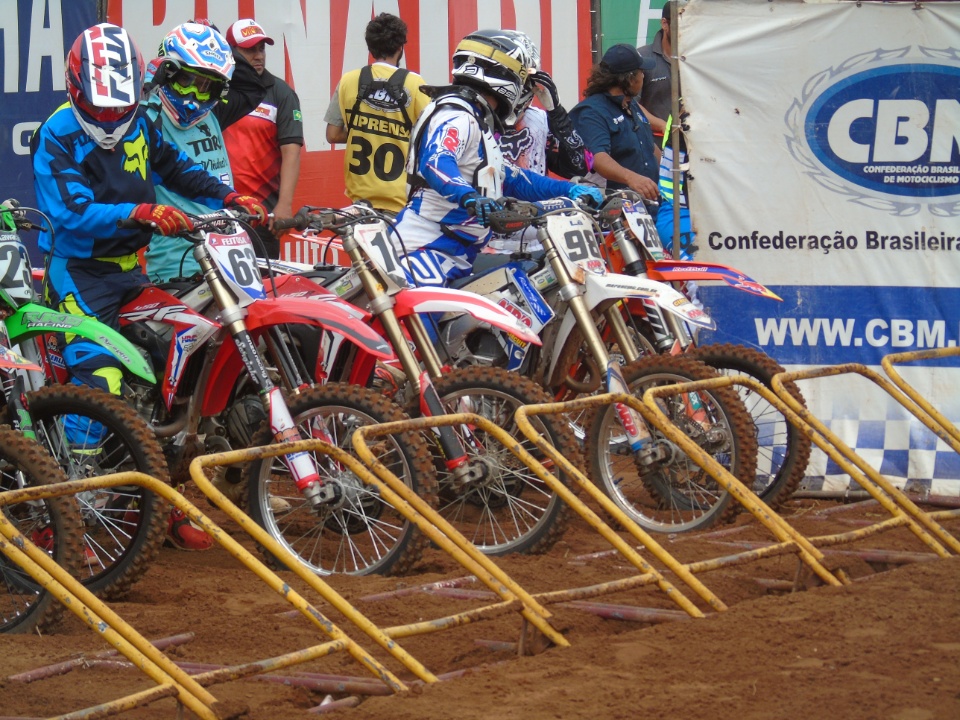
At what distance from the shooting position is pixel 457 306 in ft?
20.0

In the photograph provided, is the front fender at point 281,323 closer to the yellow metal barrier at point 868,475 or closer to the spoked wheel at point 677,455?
the spoked wheel at point 677,455

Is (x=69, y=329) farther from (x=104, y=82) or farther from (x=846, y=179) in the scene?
(x=846, y=179)

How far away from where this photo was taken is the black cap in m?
8.78

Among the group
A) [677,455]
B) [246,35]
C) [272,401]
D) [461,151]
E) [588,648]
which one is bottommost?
[588,648]

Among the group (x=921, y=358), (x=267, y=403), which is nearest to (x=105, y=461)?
(x=267, y=403)

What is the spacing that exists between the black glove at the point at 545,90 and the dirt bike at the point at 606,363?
91 cm

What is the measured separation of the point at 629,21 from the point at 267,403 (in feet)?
17.0

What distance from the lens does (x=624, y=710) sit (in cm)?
402

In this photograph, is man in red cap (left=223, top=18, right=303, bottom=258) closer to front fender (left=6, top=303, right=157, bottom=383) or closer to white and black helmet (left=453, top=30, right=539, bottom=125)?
white and black helmet (left=453, top=30, right=539, bottom=125)

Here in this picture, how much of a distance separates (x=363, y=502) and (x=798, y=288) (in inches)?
114

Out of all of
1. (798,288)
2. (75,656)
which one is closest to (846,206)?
Result: (798,288)

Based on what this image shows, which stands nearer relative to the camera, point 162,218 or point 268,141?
point 162,218

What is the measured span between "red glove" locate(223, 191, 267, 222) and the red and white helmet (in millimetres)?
611

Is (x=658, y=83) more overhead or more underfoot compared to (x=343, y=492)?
more overhead
